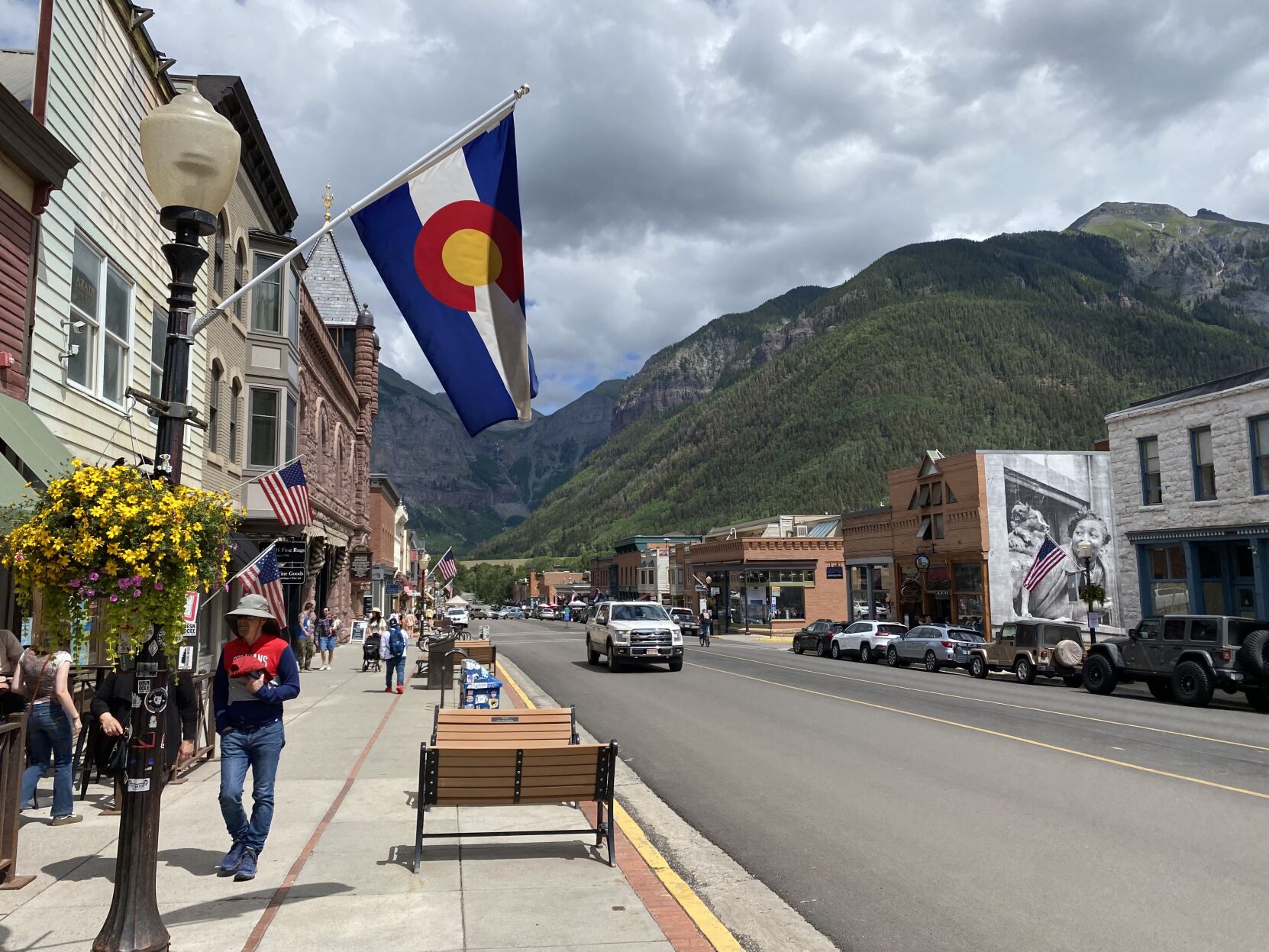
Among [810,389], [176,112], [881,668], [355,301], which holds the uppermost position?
[810,389]

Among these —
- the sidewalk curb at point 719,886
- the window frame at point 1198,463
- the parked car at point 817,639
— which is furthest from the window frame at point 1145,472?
the sidewalk curb at point 719,886

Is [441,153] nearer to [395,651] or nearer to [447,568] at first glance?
[395,651]

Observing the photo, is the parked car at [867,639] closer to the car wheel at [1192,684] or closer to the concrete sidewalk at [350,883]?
the car wheel at [1192,684]

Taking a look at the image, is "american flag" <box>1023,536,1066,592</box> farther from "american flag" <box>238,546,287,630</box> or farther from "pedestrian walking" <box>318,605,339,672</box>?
"american flag" <box>238,546,287,630</box>

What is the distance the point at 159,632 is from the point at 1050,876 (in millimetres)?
6180

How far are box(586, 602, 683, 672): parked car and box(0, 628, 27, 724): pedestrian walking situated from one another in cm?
1925

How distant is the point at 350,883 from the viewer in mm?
6395

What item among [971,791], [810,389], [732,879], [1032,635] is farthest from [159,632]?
[810,389]

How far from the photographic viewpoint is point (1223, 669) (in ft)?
63.6

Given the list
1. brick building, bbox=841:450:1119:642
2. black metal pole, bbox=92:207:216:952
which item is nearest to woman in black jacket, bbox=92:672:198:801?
black metal pole, bbox=92:207:216:952

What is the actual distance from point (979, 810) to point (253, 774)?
6.47 m

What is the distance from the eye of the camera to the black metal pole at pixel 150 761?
190 inches

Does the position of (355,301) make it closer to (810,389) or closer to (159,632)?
(159,632)

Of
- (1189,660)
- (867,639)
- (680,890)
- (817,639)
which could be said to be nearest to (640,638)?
(867,639)
